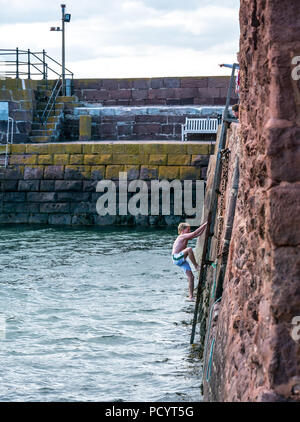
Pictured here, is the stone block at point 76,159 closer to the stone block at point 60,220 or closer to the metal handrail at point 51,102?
the stone block at point 60,220

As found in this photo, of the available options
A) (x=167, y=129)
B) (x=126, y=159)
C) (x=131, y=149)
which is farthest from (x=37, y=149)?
(x=167, y=129)

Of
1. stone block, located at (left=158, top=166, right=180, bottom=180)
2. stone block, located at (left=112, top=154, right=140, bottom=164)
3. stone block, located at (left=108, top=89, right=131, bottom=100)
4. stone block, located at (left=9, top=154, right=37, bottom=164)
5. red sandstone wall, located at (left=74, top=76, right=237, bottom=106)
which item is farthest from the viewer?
stone block, located at (left=108, top=89, right=131, bottom=100)

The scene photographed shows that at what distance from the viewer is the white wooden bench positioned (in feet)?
83.1

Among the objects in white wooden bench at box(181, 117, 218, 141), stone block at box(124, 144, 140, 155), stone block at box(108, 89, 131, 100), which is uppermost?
stone block at box(108, 89, 131, 100)

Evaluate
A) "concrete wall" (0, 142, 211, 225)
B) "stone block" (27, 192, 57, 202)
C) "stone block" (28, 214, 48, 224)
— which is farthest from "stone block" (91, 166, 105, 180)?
Answer: "stone block" (28, 214, 48, 224)

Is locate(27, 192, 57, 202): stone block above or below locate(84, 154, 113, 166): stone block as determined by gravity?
below

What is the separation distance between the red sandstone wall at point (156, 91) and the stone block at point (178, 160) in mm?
5537

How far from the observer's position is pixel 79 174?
22.7 meters

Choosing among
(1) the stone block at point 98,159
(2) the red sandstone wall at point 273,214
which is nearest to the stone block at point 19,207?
(1) the stone block at point 98,159

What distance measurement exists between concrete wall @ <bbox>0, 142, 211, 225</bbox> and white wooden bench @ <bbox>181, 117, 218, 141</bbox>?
3012mm

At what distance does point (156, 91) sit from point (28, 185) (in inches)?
262

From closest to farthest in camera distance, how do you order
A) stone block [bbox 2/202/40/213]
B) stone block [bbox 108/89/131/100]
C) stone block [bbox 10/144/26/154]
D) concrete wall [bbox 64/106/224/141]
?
stone block [bbox 2/202/40/213] → stone block [bbox 10/144/26/154] → concrete wall [bbox 64/106/224/141] → stone block [bbox 108/89/131/100]

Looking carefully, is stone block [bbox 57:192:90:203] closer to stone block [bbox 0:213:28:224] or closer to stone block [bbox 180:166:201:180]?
stone block [bbox 0:213:28:224]
